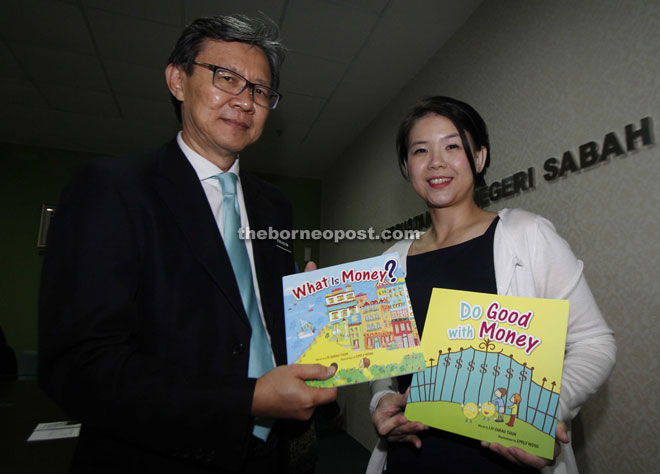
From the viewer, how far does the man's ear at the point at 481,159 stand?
135cm

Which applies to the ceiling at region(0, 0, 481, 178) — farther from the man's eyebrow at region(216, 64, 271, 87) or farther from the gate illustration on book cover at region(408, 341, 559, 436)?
the gate illustration on book cover at region(408, 341, 559, 436)

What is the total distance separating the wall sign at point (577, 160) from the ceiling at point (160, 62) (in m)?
1.39

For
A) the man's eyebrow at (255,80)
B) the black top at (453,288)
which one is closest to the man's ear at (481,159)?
the black top at (453,288)

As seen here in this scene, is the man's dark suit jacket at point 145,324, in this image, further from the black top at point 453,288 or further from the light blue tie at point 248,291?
the black top at point 453,288

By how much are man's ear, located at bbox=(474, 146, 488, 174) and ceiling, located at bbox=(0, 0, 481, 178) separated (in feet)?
5.74

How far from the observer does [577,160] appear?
1766 millimetres

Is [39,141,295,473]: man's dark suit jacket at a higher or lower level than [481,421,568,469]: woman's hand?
higher

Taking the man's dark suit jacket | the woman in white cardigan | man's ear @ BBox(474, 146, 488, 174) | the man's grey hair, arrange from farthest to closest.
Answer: man's ear @ BBox(474, 146, 488, 174) → the man's grey hair → the woman in white cardigan → the man's dark suit jacket

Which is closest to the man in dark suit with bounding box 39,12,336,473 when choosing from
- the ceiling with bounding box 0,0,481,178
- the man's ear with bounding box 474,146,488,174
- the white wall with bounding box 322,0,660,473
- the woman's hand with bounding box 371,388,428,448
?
the woman's hand with bounding box 371,388,428,448

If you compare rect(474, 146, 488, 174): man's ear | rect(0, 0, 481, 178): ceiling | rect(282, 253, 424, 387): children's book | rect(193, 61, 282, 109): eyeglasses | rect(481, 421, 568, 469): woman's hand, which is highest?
rect(0, 0, 481, 178): ceiling

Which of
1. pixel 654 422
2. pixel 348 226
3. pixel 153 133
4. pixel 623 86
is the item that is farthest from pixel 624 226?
pixel 153 133

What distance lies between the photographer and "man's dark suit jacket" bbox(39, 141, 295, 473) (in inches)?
27.0

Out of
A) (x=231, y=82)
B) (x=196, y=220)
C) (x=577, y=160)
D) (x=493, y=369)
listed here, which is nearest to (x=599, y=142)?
(x=577, y=160)

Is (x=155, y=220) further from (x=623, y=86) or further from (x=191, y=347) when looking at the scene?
(x=623, y=86)
